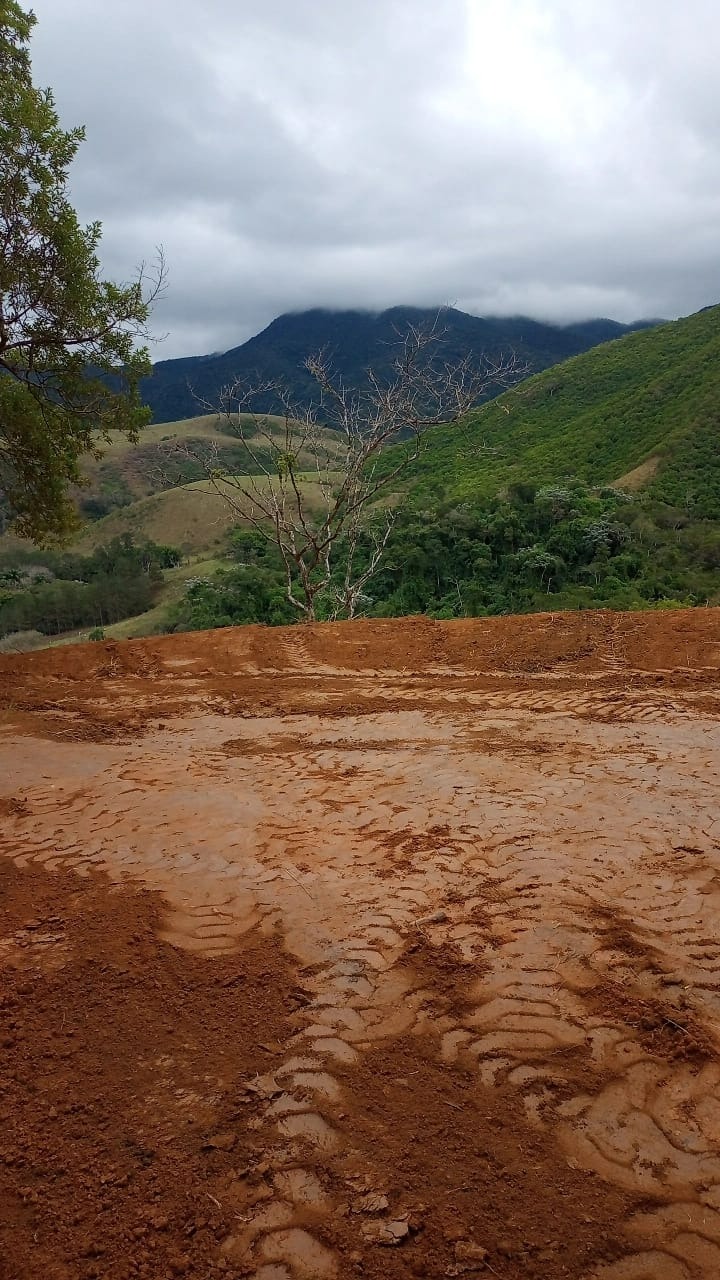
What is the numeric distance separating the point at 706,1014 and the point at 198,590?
26325 mm

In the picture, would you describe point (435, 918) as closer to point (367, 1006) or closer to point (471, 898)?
point (471, 898)

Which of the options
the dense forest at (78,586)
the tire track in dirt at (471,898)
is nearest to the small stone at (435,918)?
the tire track in dirt at (471,898)

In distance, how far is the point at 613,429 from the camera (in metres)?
35.3

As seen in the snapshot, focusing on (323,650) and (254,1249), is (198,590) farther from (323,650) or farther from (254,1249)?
(254,1249)

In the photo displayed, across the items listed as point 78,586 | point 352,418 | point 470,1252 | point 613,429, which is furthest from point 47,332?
point 78,586

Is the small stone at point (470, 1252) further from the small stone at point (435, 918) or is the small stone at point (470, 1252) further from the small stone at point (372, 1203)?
the small stone at point (435, 918)

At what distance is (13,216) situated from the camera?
724 cm

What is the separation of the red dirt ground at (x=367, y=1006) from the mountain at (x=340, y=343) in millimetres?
101881

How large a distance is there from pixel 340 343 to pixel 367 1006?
128 meters

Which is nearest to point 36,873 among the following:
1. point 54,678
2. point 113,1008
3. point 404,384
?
point 113,1008

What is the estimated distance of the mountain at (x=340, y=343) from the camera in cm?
11138

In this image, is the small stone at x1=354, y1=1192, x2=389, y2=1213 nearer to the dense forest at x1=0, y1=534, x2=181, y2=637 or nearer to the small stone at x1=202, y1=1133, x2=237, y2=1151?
the small stone at x1=202, y1=1133, x2=237, y2=1151

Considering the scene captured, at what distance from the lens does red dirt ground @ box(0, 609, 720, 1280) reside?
1772 millimetres

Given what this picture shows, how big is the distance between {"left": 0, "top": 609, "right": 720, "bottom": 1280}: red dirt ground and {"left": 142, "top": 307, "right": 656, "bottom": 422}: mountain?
4011 inches
